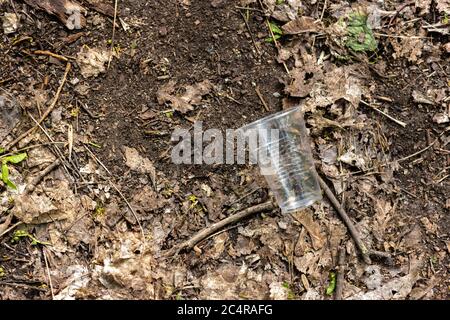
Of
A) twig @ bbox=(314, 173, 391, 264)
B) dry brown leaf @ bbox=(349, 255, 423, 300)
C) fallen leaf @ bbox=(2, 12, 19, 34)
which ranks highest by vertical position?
fallen leaf @ bbox=(2, 12, 19, 34)

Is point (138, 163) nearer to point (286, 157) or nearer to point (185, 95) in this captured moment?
point (185, 95)

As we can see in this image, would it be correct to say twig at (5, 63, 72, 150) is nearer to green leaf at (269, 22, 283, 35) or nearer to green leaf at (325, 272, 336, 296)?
green leaf at (269, 22, 283, 35)

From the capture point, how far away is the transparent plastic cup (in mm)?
3492

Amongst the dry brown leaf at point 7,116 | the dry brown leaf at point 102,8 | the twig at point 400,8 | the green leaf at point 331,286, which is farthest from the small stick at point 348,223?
the dry brown leaf at point 7,116

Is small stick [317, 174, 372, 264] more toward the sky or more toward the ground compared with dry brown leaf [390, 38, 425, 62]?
more toward the ground

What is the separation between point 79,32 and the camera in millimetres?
3490

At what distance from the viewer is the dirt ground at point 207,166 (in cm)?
332

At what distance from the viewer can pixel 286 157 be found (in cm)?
355

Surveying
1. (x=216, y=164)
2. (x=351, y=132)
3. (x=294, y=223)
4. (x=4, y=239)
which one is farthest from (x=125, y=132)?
(x=351, y=132)

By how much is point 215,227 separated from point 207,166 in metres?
0.42

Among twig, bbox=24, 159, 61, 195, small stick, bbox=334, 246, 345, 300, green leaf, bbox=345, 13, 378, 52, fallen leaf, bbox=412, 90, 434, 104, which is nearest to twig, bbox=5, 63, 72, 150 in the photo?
twig, bbox=24, 159, 61, 195

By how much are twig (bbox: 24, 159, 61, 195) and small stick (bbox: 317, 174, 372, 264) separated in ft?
5.84

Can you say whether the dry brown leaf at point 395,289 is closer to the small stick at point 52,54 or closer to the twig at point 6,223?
the twig at point 6,223
